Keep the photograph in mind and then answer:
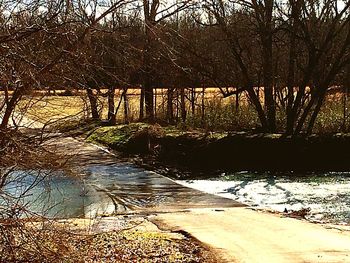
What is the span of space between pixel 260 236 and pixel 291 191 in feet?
21.7

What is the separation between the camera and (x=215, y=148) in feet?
79.4

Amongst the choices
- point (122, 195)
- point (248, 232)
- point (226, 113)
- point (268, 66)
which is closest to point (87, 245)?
point (248, 232)

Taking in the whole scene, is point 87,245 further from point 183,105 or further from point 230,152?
point 183,105

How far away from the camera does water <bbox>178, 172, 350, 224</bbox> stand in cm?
1527

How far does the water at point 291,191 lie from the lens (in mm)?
15266

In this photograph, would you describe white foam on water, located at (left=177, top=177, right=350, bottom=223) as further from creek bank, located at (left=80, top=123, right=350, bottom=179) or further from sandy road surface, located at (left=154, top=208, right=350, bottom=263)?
creek bank, located at (left=80, top=123, right=350, bottom=179)

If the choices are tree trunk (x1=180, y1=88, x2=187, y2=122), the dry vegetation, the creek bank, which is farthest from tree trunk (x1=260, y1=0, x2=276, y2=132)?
the dry vegetation

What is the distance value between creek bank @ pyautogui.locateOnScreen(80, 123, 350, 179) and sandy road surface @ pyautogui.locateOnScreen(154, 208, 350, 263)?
24.4ft

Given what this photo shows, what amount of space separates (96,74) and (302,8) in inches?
697

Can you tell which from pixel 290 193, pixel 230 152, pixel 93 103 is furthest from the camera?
pixel 230 152

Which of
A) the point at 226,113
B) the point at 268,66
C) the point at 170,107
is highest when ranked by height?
the point at 268,66

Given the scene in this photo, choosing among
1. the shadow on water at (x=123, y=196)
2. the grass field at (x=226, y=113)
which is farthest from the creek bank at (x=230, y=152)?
the shadow on water at (x=123, y=196)

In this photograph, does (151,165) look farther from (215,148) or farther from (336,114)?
(336,114)

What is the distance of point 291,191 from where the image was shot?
17859mm
